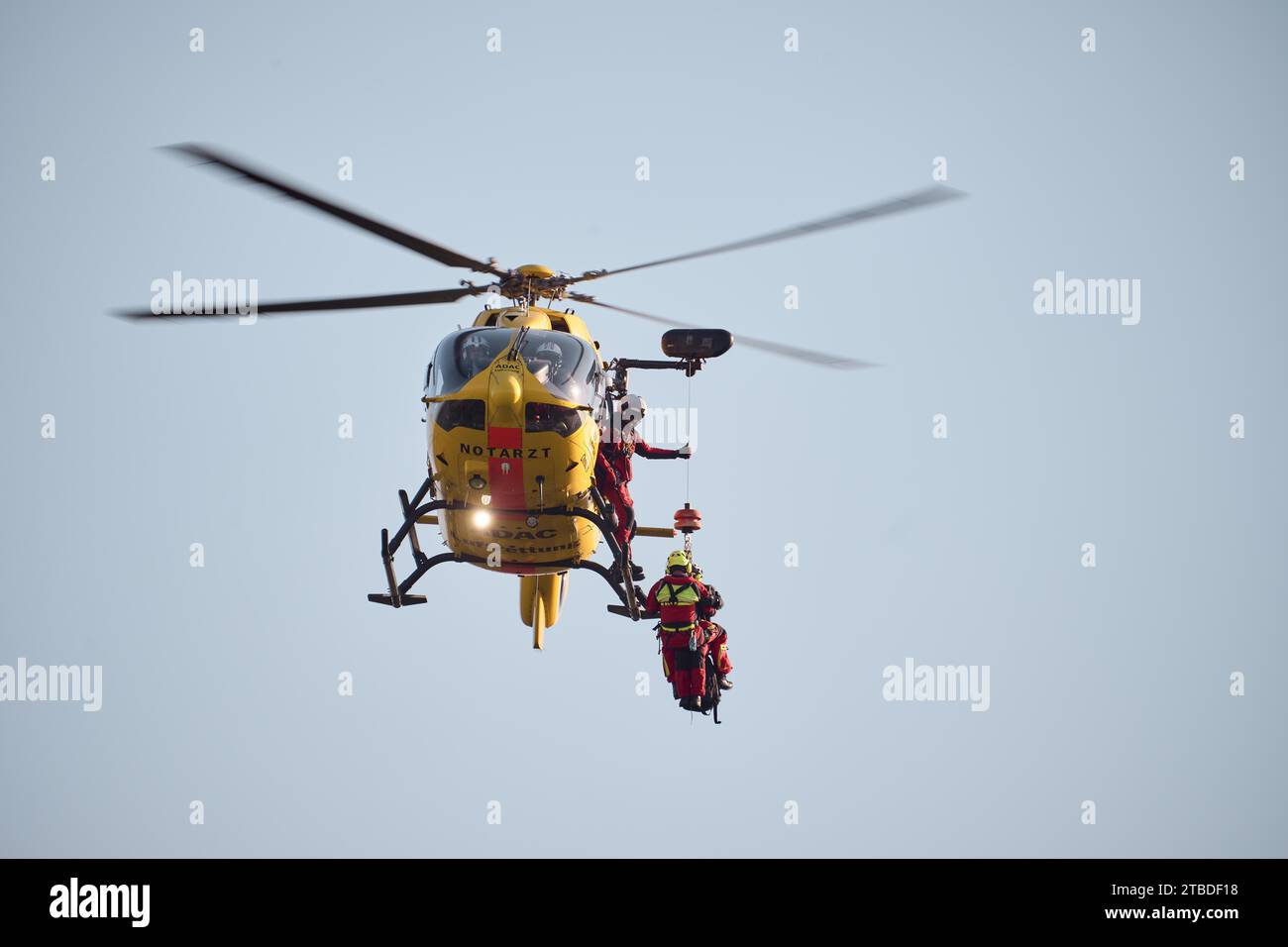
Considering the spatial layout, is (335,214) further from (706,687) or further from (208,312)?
(706,687)

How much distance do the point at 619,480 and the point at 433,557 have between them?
11.5ft

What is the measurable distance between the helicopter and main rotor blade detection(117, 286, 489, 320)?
0.02m

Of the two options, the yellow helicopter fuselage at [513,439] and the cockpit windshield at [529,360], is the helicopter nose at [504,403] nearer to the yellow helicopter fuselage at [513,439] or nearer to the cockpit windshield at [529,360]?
the yellow helicopter fuselage at [513,439]

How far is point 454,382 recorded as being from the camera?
2144cm

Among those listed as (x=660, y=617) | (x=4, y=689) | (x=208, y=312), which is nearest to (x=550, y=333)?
(x=208, y=312)

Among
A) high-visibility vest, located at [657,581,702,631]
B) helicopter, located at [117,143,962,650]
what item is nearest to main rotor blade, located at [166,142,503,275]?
helicopter, located at [117,143,962,650]

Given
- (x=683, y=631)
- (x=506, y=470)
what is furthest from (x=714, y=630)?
(x=506, y=470)

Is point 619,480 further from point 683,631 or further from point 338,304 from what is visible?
point 338,304

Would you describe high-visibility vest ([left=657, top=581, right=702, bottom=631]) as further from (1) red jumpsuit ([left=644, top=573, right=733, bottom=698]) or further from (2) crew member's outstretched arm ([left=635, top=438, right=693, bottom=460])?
(2) crew member's outstretched arm ([left=635, top=438, right=693, bottom=460])

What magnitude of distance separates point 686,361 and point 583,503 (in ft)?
10.4

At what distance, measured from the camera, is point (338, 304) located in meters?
21.6

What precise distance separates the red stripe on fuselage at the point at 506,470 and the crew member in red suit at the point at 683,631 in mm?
5145

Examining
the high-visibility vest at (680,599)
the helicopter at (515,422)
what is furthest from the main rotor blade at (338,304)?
the high-visibility vest at (680,599)

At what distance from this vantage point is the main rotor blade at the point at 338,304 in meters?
20.6
